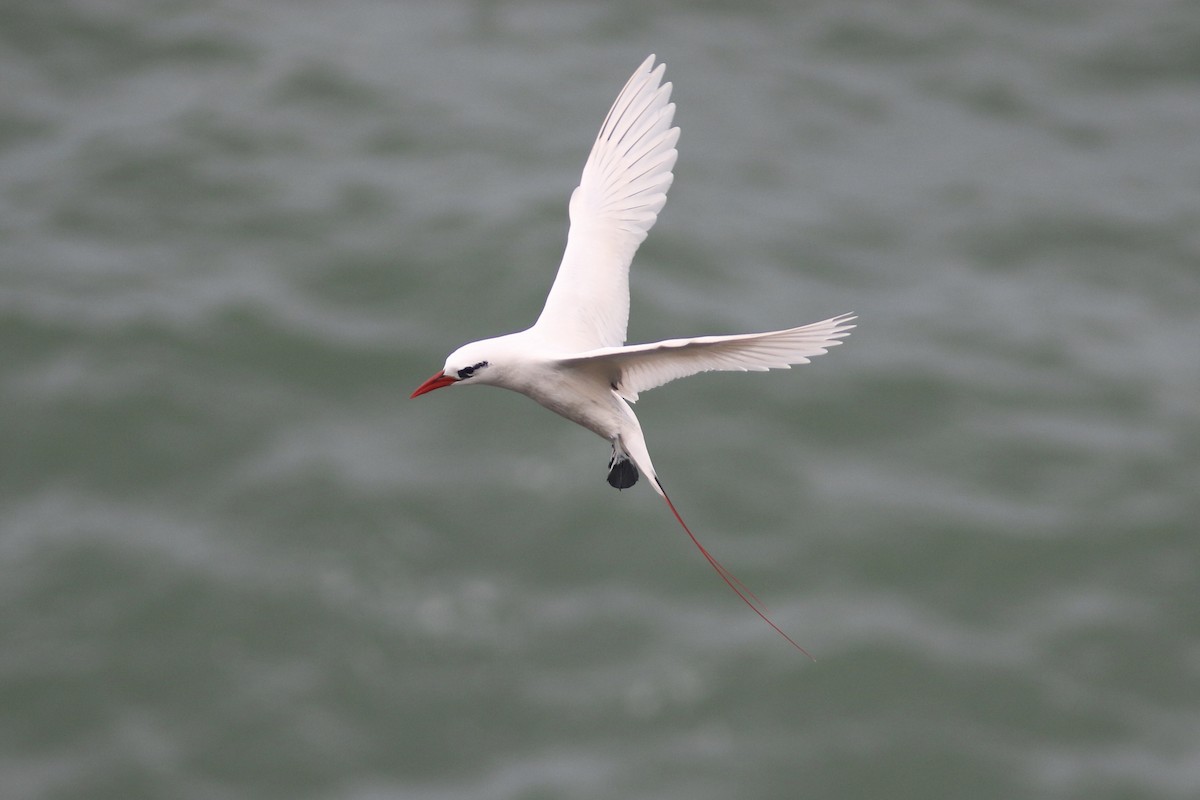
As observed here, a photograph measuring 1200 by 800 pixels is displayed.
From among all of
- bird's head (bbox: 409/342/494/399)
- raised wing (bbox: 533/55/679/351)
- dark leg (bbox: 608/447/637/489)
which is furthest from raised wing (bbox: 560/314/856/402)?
raised wing (bbox: 533/55/679/351)

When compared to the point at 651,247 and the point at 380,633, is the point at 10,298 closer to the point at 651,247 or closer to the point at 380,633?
the point at 380,633

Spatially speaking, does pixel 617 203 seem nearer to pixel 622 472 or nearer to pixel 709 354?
pixel 622 472

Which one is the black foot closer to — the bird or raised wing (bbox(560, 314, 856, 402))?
the bird

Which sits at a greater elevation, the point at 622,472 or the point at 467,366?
the point at 467,366

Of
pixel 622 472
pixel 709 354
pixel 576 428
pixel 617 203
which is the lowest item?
pixel 709 354

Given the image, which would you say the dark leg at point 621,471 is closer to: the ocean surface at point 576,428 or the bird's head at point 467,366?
the bird's head at point 467,366

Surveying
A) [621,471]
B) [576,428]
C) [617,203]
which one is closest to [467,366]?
[621,471]

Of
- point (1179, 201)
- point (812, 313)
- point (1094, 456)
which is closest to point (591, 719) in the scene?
point (812, 313)

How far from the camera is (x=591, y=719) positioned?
85.5 feet

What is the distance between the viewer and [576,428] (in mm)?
29578

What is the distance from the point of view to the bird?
8.62m

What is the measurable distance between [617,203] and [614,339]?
1.20 metres

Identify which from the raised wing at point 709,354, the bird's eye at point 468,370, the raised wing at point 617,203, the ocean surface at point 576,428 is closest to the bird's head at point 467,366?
the bird's eye at point 468,370

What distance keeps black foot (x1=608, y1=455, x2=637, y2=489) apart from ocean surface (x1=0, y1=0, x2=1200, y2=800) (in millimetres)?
15858
